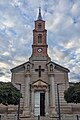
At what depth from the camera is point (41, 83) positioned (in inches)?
1454

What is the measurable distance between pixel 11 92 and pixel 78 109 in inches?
479

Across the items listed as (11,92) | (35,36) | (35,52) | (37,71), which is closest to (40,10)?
(35,36)

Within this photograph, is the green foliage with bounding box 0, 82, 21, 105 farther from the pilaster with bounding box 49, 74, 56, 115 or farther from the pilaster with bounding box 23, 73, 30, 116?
the pilaster with bounding box 49, 74, 56, 115

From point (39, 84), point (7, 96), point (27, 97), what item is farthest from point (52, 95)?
point (7, 96)

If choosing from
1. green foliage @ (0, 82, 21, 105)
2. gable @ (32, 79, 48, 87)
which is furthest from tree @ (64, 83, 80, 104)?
green foliage @ (0, 82, 21, 105)

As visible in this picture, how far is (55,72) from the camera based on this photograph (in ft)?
128

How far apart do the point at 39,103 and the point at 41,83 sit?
3.69 metres

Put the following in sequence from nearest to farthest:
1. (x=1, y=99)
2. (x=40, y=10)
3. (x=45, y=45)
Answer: (x=1, y=99) < (x=45, y=45) < (x=40, y=10)

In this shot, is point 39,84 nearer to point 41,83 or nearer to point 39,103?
point 41,83

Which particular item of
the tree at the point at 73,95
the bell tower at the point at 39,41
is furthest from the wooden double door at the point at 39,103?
the bell tower at the point at 39,41

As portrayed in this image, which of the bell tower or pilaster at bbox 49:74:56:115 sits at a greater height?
the bell tower

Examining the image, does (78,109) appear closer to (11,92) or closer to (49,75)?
(49,75)

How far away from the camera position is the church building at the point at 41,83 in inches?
1380

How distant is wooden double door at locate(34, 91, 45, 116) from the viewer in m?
35.2
